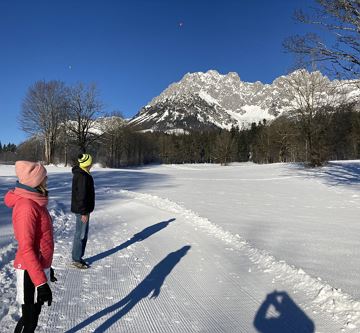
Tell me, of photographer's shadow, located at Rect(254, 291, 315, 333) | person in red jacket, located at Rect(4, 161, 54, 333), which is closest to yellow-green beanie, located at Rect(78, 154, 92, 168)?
person in red jacket, located at Rect(4, 161, 54, 333)

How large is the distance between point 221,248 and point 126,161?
84.0m

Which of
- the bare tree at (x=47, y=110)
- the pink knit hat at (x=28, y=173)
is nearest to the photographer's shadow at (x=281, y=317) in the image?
the pink knit hat at (x=28, y=173)

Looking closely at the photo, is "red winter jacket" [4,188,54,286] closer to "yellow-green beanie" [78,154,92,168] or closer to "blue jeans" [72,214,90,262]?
"blue jeans" [72,214,90,262]

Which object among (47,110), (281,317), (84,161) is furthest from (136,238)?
(47,110)

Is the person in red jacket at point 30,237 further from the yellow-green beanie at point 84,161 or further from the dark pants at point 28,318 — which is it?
the yellow-green beanie at point 84,161

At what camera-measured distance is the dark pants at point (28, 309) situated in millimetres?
3510

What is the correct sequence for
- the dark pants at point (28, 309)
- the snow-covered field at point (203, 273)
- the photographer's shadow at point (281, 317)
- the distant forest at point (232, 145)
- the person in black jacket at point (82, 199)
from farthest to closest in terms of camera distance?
the distant forest at point (232, 145), the person in black jacket at point (82, 199), the snow-covered field at point (203, 273), the photographer's shadow at point (281, 317), the dark pants at point (28, 309)

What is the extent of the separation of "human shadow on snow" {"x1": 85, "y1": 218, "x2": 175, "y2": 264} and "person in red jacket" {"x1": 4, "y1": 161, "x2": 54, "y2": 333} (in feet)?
12.1

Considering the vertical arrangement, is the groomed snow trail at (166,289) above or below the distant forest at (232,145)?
below

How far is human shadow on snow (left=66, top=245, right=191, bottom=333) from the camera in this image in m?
4.55

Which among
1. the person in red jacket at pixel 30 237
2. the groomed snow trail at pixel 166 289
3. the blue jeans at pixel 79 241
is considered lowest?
the groomed snow trail at pixel 166 289

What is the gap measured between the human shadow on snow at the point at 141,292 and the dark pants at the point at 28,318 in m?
0.79

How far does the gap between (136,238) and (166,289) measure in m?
3.65

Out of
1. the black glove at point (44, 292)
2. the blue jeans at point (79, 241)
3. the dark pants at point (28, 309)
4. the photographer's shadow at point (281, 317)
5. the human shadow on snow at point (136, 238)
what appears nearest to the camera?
the black glove at point (44, 292)
